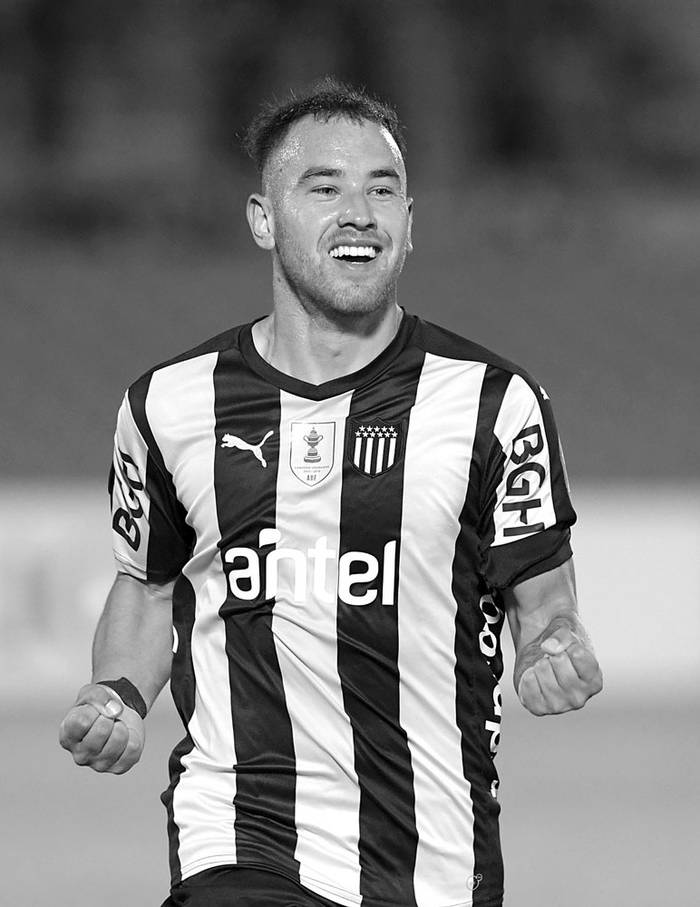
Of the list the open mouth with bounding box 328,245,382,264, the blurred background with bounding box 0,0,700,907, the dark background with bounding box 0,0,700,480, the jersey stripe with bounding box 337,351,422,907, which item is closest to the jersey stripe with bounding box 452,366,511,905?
the jersey stripe with bounding box 337,351,422,907

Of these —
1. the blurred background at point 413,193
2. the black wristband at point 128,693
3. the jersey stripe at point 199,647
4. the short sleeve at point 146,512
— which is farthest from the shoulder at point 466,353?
the blurred background at point 413,193

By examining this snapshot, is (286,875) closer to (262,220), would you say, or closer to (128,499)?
(128,499)

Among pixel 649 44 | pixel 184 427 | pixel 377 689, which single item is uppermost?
pixel 649 44

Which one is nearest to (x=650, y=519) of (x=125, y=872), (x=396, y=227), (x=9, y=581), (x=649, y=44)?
(x=9, y=581)

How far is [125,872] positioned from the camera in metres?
5.29

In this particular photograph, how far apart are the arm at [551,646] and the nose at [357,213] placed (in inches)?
25.5

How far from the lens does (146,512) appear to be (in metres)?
2.85

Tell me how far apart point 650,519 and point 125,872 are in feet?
11.8

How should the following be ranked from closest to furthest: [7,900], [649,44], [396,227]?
[396,227]
[7,900]
[649,44]

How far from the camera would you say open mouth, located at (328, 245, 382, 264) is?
271cm

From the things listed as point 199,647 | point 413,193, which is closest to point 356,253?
point 199,647

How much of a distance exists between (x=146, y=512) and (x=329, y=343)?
0.44 meters

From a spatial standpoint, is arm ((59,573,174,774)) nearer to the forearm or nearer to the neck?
the forearm

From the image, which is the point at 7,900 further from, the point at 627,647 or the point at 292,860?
the point at 627,647
